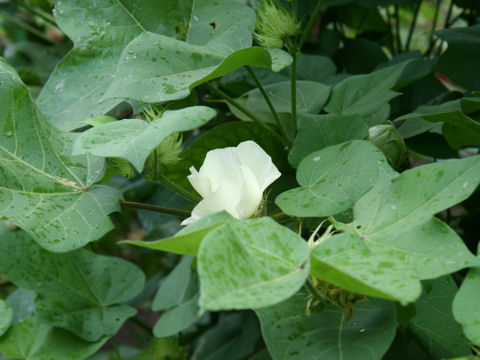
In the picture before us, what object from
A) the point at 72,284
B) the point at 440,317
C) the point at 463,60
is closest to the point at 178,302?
the point at 72,284

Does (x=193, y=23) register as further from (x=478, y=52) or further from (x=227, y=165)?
(x=478, y=52)

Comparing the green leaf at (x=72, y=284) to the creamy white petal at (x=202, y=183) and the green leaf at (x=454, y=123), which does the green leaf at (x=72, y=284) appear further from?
the green leaf at (x=454, y=123)

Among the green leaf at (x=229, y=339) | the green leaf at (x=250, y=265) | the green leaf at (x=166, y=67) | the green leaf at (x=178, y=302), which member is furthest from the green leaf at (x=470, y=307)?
the green leaf at (x=229, y=339)

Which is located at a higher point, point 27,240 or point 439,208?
point 439,208

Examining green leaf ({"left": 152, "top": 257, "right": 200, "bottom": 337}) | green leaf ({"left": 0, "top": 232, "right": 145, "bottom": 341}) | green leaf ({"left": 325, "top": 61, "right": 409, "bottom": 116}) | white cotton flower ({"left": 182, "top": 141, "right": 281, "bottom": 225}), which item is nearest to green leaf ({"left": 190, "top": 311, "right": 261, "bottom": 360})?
green leaf ({"left": 152, "top": 257, "right": 200, "bottom": 337})

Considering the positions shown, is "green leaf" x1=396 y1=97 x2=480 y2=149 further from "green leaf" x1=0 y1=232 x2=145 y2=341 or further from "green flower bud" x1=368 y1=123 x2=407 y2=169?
"green leaf" x1=0 y1=232 x2=145 y2=341

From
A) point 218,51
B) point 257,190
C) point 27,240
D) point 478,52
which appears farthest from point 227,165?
point 478,52
